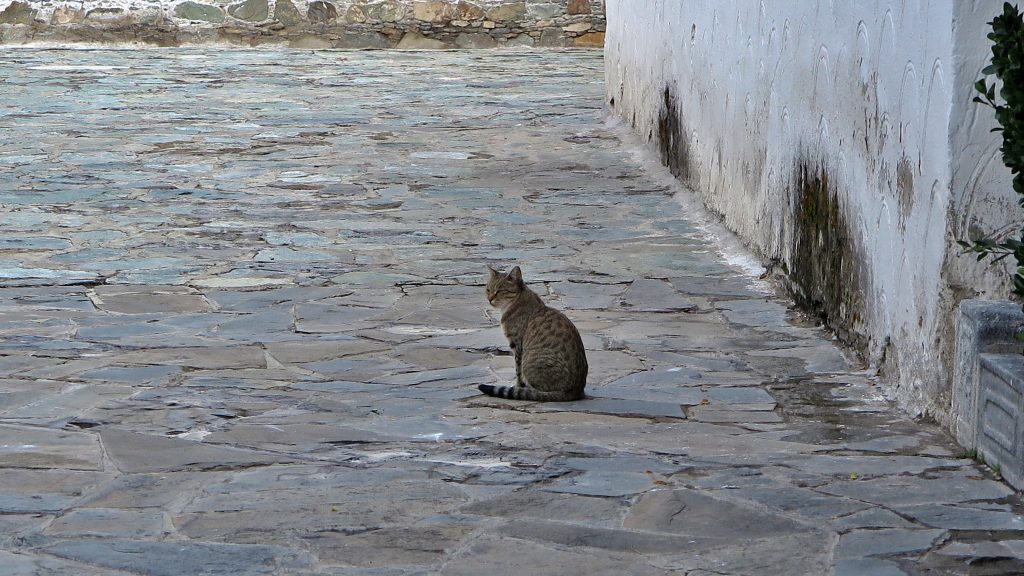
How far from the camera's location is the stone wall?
18406 millimetres

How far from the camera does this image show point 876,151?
4.79 m

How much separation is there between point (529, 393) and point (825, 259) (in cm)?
156

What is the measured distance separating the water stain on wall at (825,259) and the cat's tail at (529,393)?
1129 millimetres

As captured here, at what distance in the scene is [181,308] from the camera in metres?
5.75

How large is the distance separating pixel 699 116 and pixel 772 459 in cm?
478

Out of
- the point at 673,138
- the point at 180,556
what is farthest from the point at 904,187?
the point at 673,138

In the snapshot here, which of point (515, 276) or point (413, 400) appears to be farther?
point (515, 276)

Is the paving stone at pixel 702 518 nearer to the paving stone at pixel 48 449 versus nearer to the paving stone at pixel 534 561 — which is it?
the paving stone at pixel 534 561

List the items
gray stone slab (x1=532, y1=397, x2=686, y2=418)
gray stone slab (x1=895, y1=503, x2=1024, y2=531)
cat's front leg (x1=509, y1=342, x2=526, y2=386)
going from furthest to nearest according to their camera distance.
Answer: cat's front leg (x1=509, y1=342, x2=526, y2=386)
gray stone slab (x1=532, y1=397, x2=686, y2=418)
gray stone slab (x1=895, y1=503, x2=1024, y2=531)

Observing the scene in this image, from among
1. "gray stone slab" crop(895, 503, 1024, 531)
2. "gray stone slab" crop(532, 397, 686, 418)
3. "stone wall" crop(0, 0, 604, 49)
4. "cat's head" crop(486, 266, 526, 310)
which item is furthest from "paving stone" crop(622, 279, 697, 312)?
"stone wall" crop(0, 0, 604, 49)

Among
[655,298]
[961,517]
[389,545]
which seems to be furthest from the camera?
[655,298]

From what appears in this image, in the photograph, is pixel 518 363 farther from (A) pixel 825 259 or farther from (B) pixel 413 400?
(A) pixel 825 259

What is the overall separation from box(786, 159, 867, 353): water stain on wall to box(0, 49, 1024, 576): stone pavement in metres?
0.12

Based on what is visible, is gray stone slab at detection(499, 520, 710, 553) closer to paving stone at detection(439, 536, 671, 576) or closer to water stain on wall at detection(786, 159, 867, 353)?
paving stone at detection(439, 536, 671, 576)
